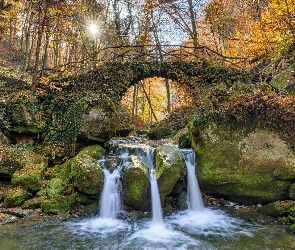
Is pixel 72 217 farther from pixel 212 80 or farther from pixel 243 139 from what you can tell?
pixel 212 80

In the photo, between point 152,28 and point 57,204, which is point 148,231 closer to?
point 57,204

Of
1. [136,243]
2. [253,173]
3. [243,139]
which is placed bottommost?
[136,243]

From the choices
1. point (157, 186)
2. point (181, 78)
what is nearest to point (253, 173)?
point (157, 186)

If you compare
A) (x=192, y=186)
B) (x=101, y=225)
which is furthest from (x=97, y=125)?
(x=192, y=186)

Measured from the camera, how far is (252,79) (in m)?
13.1

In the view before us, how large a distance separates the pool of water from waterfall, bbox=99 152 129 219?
260mm

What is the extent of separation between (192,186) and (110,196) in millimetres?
2712

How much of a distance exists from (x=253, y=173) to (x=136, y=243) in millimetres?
4341

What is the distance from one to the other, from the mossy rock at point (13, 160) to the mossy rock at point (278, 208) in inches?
282

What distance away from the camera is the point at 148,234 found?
6.07m

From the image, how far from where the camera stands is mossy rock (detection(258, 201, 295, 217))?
6891 millimetres

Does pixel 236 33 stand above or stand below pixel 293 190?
above

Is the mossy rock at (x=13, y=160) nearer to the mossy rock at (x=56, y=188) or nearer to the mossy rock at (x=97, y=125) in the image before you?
the mossy rock at (x=56, y=188)

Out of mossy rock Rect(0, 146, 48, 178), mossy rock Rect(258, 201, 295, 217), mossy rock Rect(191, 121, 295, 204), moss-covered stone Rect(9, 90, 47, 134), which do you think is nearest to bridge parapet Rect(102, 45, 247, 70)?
moss-covered stone Rect(9, 90, 47, 134)
